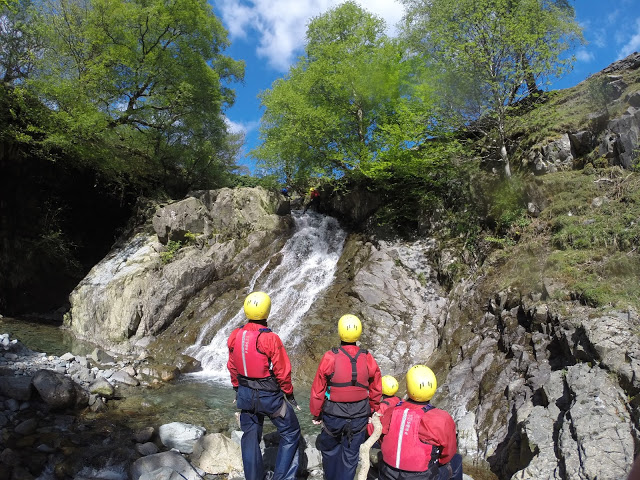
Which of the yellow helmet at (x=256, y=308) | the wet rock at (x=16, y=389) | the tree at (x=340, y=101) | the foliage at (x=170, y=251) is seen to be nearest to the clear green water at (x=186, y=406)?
the wet rock at (x=16, y=389)

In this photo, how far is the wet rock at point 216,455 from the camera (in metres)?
5.56

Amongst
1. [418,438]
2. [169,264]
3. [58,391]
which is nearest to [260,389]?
[418,438]

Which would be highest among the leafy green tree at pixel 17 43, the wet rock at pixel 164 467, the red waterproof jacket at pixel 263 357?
the leafy green tree at pixel 17 43

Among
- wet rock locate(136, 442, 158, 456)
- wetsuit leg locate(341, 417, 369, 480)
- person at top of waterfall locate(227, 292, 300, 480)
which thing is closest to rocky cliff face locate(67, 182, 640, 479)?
wetsuit leg locate(341, 417, 369, 480)

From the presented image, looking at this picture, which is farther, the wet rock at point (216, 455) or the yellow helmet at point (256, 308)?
the wet rock at point (216, 455)

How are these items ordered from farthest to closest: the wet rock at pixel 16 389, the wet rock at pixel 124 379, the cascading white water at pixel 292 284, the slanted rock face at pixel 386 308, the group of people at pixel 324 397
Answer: the cascading white water at pixel 292 284, the slanted rock face at pixel 386 308, the wet rock at pixel 124 379, the wet rock at pixel 16 389, the group of people at pixel 324 397

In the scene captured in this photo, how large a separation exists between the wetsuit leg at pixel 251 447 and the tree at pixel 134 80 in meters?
15.7

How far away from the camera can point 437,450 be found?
347 cm

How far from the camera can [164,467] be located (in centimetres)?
512

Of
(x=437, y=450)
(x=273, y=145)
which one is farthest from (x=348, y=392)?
(x=273, y=145)

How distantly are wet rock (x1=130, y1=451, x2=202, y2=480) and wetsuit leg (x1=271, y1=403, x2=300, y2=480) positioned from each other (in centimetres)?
134

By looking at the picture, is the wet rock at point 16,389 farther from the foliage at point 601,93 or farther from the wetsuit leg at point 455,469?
the foliage at point 601,93

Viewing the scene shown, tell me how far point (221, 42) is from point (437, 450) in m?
23.2

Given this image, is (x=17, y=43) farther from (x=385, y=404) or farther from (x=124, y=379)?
(x=385, y=404)
